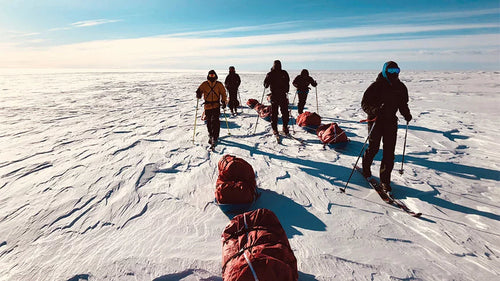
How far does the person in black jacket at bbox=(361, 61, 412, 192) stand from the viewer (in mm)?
3797

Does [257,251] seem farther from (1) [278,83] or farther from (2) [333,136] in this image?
(1) [278,83]

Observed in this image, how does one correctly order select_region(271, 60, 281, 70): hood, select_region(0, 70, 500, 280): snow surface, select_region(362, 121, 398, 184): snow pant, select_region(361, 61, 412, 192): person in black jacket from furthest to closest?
select_region(271, 60, 281, 70): hood → select_region(362, 121, 398, 184): snow pant → select_region(361, 61, 412, 192): person in black jacket → select_region(0, 70, 500, 280): snow surface

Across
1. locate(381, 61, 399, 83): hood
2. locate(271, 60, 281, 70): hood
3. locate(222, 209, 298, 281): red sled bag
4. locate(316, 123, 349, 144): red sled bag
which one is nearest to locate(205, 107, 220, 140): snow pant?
locate(271, 60, 281, 70): hood

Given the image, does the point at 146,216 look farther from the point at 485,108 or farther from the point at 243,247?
the point at 485,108

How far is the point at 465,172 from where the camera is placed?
16.1 feet

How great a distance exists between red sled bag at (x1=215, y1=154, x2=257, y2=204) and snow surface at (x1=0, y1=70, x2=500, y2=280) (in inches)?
12.6

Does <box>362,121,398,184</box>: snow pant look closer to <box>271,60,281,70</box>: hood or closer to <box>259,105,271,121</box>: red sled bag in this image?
<box>271,60,281,70</box>: hood

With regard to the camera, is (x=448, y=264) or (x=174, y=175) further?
(x=174, y=175)

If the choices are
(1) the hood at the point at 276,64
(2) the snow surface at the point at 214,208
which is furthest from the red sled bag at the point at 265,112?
(1) the hood at the point at 276,64

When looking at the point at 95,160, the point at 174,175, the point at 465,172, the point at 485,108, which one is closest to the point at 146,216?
the point at 174,175

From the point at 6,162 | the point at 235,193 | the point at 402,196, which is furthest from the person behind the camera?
the point at 6,162

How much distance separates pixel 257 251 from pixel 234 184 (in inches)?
62.3

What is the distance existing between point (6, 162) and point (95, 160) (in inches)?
79.4

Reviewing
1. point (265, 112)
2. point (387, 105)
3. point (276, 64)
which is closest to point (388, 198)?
point (387, 105)
